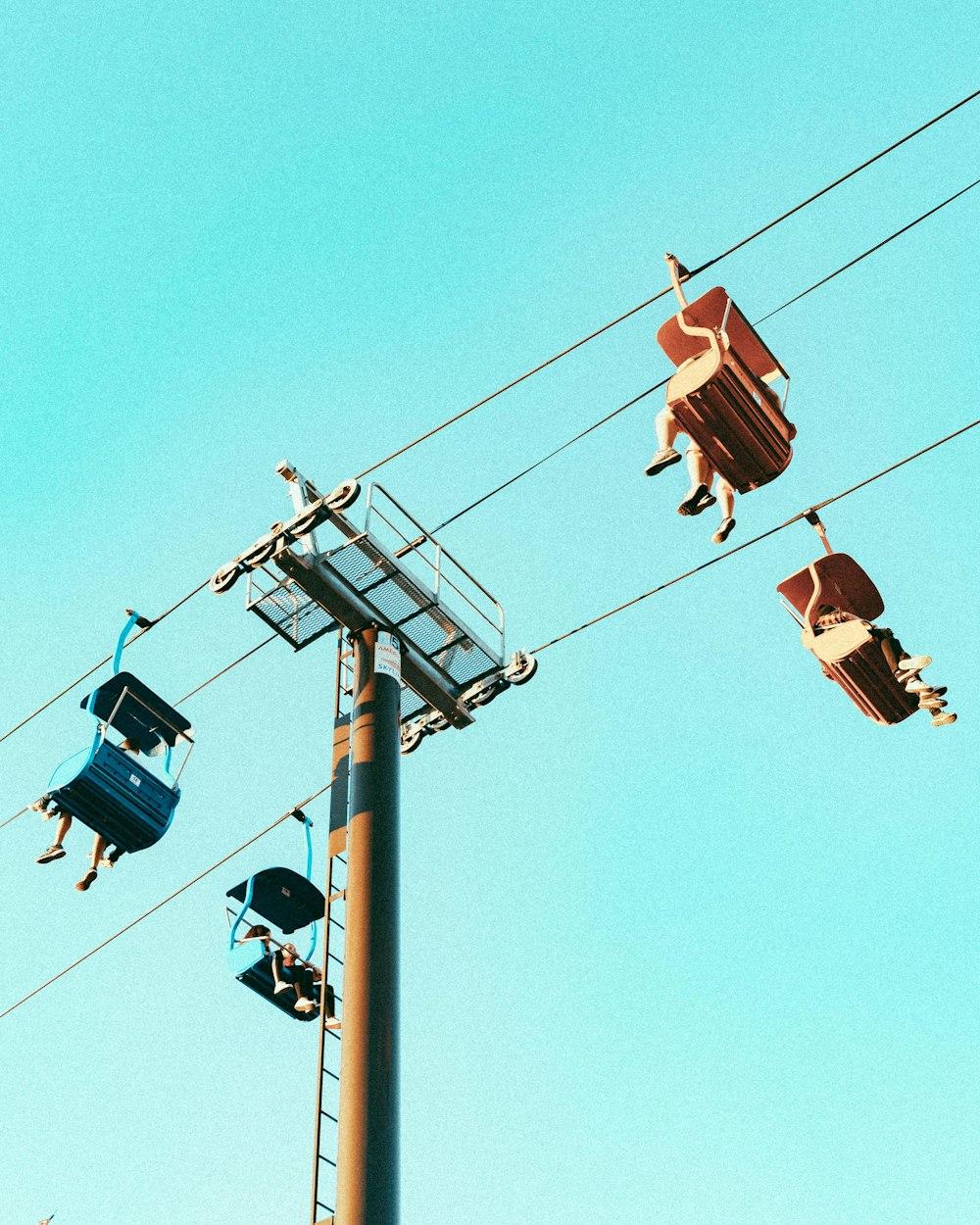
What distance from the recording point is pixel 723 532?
977 centimetres

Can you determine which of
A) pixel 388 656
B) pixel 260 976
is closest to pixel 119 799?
pixel 260 976

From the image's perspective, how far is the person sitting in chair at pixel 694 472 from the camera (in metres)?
9.76

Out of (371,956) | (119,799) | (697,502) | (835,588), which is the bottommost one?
(371,956)

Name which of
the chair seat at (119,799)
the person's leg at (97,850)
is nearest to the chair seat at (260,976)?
the chair seat at (119,799)

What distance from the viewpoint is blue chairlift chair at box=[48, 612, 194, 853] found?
488 inches

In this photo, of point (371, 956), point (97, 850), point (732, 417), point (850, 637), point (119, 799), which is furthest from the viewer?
point (97, 850)

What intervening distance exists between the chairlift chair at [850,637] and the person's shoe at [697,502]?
0.70m

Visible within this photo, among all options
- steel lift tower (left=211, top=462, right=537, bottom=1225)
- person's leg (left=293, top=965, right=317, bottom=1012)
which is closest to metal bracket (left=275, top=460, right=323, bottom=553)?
steel lift tower (left=211, top=462, right=537, bottom=1225)

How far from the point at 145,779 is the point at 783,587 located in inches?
221

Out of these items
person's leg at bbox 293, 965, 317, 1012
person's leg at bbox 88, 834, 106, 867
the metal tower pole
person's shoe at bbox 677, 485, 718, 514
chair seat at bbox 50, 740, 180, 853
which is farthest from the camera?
person's leg at bbox 88, 834, 106, 867

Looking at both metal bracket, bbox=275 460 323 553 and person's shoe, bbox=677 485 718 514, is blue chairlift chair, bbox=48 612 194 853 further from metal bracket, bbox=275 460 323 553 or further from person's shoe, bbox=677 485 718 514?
person's shoe, bbox=677 485 718 514

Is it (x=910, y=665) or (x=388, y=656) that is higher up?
(x=388, y=656)

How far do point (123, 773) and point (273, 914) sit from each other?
65.0 inches

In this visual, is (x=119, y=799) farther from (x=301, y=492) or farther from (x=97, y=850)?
(x=301, y=492)
